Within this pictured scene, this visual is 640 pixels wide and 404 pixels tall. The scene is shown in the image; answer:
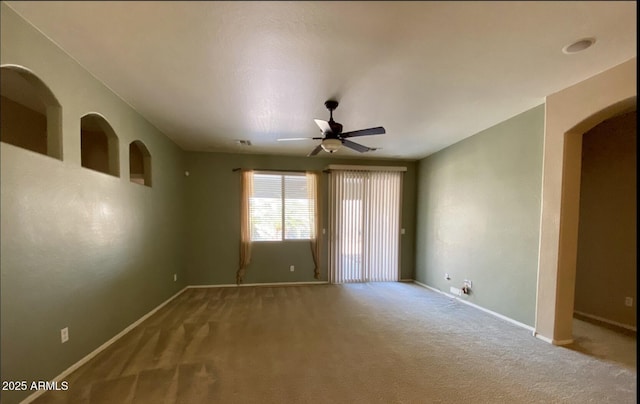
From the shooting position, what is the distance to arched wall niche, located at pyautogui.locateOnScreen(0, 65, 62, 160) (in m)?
2.12

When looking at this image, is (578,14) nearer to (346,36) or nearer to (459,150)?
(346,36)

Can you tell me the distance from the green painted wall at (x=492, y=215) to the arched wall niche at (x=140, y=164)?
494 cm

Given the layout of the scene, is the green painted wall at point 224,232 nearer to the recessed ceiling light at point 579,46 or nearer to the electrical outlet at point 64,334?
the electrical outlet at point 64,334

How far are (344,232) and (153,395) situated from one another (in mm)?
4194

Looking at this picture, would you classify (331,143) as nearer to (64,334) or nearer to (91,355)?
(64,334)

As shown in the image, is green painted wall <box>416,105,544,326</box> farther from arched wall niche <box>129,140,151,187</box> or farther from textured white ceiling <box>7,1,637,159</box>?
arched wall niche <box>129,140,151,187</box>

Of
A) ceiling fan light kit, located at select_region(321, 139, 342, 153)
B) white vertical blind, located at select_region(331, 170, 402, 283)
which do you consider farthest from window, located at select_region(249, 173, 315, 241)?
ceiling fan light kit, located at select_region(321, 139, 342, 153)

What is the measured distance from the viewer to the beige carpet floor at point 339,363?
2033 mm

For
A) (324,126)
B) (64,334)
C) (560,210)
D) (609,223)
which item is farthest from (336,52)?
(609,223)

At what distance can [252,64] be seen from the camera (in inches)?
88.2

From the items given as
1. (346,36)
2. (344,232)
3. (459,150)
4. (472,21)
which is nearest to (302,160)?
(344,232)

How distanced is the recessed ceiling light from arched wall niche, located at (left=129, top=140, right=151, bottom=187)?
4616 millimetres

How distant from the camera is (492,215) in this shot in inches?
150

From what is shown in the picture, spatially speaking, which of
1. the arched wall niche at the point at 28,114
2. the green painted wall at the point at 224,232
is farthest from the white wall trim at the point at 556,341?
the arched wall niche at the point at 28,114
